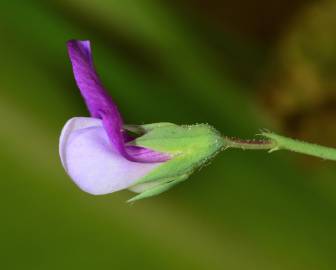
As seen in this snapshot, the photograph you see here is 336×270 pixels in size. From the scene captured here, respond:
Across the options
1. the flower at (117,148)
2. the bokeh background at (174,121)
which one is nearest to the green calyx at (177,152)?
the flower at (117,148)

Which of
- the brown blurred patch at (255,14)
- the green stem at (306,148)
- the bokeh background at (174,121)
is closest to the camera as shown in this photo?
the green stem at (306,148)

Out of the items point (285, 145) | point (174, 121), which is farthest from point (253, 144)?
point (174, 121)

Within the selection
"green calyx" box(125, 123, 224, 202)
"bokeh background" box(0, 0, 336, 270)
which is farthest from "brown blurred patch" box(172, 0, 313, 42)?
"green calyx" box(125, 123, 224, 202)

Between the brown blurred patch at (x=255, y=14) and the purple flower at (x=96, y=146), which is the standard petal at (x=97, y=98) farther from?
the brown blurred patch at (x=255, y=14)

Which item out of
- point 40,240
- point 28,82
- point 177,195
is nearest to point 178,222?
point 177,195

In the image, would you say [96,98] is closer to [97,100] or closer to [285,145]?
[97,100]

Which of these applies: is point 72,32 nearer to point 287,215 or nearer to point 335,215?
point 287,215

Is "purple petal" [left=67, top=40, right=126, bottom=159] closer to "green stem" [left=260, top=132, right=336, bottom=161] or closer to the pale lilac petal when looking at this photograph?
the pale lilac petal
